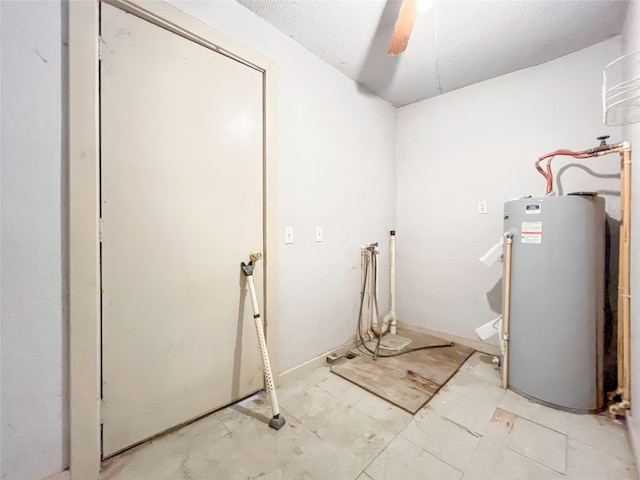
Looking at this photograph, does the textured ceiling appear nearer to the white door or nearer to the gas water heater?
the white door

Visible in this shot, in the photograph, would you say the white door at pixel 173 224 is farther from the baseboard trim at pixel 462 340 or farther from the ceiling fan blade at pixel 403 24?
the baseboard trim at pixel 462 340

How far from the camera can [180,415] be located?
4.67 ft

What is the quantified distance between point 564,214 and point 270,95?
1985mm

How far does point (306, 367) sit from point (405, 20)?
227 centimetres

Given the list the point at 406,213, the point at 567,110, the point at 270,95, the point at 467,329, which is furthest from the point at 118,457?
the point at 567,110

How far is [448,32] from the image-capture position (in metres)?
1.78

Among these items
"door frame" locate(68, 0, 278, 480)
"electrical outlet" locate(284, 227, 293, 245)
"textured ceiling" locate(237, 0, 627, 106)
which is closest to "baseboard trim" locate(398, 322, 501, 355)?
"electrical outlet" locate(284, 227, 293, 245)

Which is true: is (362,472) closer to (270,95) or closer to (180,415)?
(180,415)

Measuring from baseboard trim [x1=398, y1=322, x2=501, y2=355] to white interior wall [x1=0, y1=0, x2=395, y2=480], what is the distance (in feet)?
1.54

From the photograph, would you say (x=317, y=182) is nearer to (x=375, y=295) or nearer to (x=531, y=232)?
(x=375, y=295)

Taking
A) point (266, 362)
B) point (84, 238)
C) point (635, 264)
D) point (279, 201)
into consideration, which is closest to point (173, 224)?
point (84, 238)

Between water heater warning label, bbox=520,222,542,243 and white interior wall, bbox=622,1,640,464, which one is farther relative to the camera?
water heater warning label, bbox=520,222,542,243

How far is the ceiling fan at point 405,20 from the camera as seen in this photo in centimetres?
118

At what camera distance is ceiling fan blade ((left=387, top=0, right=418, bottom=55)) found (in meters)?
1.19
